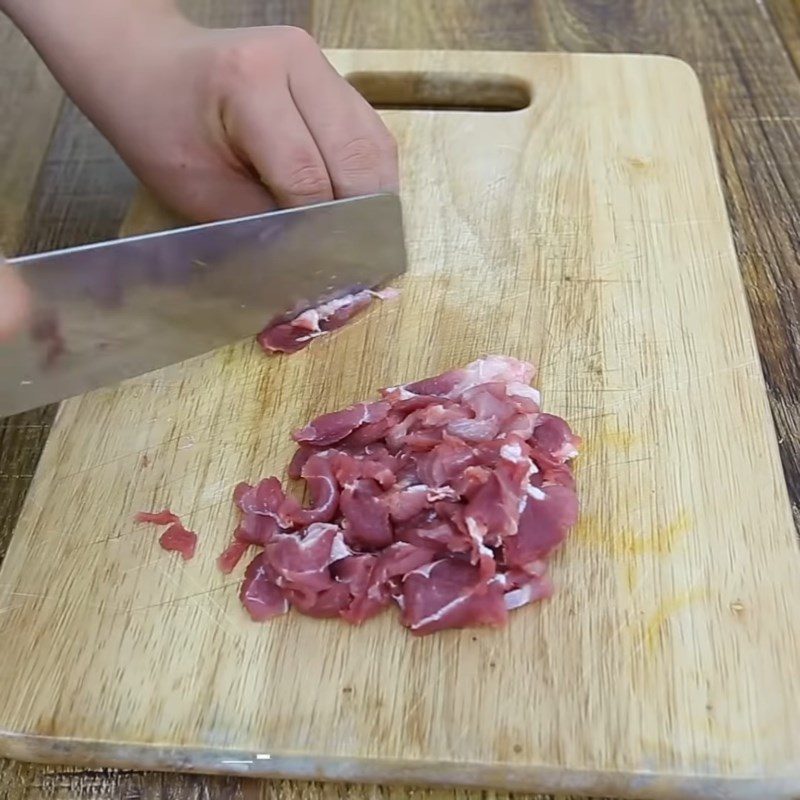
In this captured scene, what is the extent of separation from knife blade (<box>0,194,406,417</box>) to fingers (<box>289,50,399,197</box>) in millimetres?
44

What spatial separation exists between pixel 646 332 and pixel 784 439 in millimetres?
236

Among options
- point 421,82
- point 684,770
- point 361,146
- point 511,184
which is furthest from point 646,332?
point 421,82

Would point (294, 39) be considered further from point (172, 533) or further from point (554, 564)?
point (554, 564)

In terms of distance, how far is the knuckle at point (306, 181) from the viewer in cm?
139

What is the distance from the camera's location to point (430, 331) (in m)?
1.42

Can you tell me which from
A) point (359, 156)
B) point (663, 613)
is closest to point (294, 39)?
point (359, 156)

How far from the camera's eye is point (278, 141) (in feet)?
4.53

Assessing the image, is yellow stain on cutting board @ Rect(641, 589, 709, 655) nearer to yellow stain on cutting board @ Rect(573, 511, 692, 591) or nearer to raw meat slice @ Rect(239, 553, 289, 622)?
yellow stain on cutting board @ Rect(573, 511, 692, 591)

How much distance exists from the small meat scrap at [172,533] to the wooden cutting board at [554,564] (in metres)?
0.01

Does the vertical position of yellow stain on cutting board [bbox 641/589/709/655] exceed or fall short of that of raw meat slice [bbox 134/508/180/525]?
it falls short

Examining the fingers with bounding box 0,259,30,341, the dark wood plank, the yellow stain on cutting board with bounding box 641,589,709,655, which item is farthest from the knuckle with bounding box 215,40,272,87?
the dark wood plank

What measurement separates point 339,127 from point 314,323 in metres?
0.28

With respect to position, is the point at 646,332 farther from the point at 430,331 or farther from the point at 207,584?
the point at 207,584

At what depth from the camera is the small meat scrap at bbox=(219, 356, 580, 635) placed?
111 centimetres
